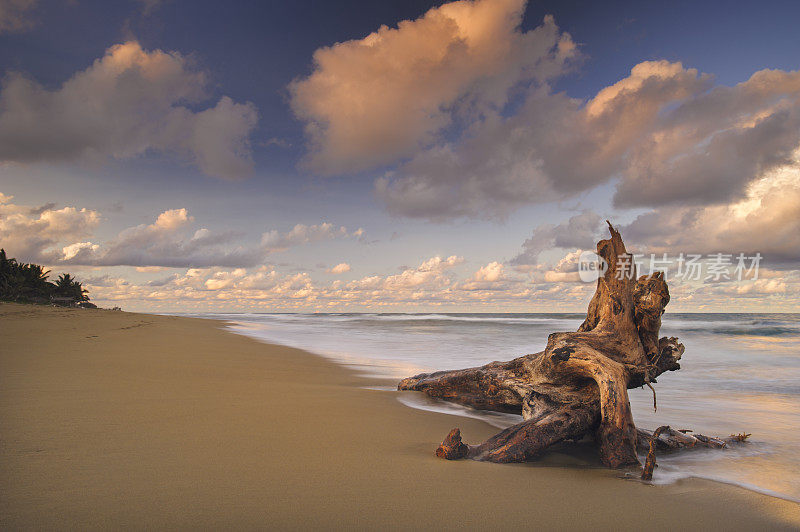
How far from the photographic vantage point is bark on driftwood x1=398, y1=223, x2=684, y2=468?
10.3 feet

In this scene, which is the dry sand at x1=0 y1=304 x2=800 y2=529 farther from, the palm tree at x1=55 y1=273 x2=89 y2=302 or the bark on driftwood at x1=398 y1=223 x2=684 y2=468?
the palm tree at x1=55 y1=273 x2=89 y2=302

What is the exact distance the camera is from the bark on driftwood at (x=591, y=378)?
3.15 meters

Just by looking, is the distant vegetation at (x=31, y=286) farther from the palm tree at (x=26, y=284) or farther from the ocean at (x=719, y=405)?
the ocean at (x=719, y=405)

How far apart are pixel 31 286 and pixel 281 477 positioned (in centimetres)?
4302

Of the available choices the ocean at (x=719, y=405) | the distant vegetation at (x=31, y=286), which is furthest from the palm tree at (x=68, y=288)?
the ocean at (x=719, y=405)

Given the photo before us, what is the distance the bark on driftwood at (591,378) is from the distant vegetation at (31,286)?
1517 inches

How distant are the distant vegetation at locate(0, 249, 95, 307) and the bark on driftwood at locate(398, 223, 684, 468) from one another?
38539 mm

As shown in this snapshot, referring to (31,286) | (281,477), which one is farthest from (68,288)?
(281,477)

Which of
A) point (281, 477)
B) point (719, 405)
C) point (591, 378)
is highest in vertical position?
point (591, 378)

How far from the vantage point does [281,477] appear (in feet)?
8.16

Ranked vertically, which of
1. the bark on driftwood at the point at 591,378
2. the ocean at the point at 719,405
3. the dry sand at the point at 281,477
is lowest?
the ocean at the point at 719,405

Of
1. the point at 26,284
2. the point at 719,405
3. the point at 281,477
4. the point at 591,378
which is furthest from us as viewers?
the point at 26,284

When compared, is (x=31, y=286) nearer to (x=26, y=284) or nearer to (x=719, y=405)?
(x=26, y=284)

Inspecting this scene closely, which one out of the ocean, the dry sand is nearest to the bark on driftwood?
the dry sand
